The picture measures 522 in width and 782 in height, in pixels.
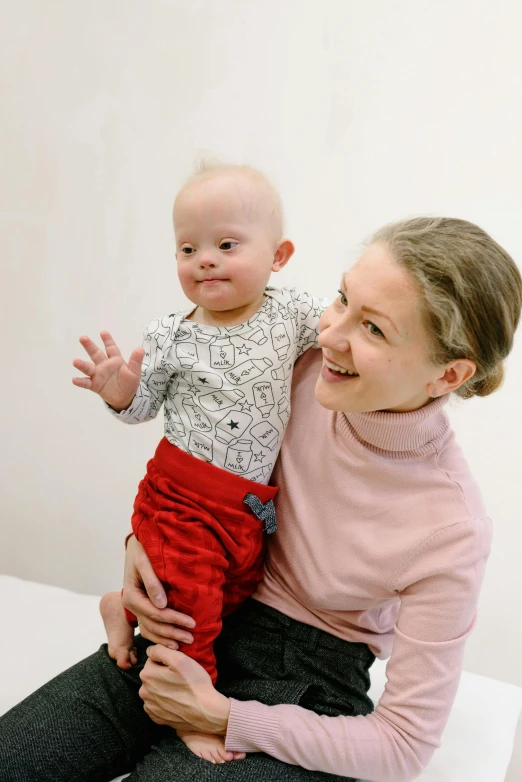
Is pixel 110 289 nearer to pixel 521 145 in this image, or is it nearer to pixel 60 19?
pixel 60 19

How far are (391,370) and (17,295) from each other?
1879 millimetres

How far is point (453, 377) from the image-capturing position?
1.18 metres

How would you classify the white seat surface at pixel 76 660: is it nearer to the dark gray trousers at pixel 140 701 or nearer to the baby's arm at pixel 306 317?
the dark gray trousers at pixel 140 701

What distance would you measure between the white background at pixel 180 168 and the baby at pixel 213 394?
825 millimetres

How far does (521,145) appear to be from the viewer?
2.04 metres

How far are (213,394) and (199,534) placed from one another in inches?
9.7

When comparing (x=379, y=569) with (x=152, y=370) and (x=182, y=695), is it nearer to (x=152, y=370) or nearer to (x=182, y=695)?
(x=182, y=695)

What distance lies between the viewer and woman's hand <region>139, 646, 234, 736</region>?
123cm

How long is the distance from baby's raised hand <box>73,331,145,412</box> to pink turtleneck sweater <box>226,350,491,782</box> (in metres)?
0.32

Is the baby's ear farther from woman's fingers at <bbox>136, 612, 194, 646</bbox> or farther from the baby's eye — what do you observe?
woman's fingers at <bbox>136, 612, 194, 646</bbox>

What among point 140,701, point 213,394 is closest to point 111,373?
point 213,394

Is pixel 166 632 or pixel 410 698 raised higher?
pixel 166 632

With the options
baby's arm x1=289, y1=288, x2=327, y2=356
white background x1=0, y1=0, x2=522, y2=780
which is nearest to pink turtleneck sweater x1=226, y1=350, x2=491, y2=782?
baby's arm x1=289, y1=288, x2=327, y2=356

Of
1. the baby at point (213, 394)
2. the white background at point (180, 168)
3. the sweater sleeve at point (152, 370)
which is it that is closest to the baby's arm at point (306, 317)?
the baby at point (213, 394)
